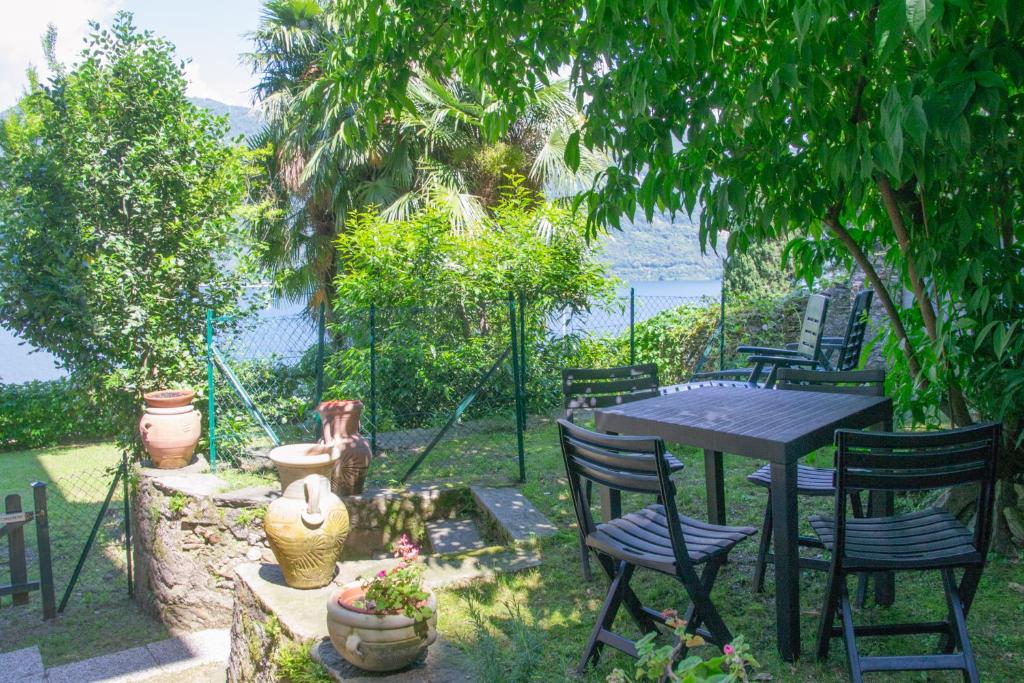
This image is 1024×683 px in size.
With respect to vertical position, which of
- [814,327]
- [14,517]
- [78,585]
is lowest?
[78,585]

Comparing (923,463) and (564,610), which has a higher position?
(923,463)

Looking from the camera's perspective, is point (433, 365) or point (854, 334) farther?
point (433, 365)

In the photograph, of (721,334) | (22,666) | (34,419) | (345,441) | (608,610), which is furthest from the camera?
(34,419)

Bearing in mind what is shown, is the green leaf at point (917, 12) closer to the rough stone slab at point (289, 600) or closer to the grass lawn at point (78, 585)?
the rough stone slab at point (289, 600)

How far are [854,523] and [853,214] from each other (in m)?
1.99

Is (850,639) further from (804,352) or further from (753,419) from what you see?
(804,352)

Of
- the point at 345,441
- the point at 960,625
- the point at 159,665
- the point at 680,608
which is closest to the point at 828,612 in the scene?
the point at 960,625

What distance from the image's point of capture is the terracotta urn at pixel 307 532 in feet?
14.0

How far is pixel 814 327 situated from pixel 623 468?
4.47m

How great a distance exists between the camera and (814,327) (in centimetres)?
650

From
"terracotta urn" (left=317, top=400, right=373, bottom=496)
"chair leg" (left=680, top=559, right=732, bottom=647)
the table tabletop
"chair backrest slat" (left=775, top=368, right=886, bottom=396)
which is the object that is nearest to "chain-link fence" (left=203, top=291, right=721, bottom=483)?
"terracotta urn" (left=317, top=400, right=373, bottom=496)

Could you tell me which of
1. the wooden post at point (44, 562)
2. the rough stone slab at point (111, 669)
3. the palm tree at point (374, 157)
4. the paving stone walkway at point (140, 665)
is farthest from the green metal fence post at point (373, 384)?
the palm tree at point (374, 157)

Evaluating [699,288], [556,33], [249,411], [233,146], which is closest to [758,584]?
[556,33]

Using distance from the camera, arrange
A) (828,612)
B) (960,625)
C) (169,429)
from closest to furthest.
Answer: (960,625) < (828,612) < (169,429)
